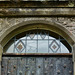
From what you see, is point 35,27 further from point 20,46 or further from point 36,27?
point 20,46

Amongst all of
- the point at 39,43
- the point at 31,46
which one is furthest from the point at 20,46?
the point at 39,43

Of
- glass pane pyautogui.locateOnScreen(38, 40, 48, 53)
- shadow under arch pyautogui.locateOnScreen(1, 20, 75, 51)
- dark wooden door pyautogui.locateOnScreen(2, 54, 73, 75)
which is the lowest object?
dark wooden door pyautogui.locateOnScreen(2, 54, 73, 75)

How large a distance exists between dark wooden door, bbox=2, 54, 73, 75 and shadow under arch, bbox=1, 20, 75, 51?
15.8 inches

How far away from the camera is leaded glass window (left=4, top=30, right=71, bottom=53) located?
4.27 meters

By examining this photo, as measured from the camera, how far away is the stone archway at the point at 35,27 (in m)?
4.11

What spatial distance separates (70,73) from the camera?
4.00 meters

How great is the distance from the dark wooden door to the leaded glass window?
0.52 ft

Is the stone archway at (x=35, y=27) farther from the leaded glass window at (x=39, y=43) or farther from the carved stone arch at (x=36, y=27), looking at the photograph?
the leaded glass window at (x=39, y=43)

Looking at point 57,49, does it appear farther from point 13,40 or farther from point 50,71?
point 13,40

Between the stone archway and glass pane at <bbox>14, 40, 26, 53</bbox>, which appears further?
glass pane at <bbox>14, 40, 26, 53</bbox>

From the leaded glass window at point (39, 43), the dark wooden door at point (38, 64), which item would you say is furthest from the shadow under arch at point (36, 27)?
the dark wooden door at point (38, 64)

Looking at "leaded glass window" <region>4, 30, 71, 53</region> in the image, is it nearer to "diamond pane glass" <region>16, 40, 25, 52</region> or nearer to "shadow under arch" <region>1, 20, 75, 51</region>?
"diamond pane glass" <region>16, 40, 25, 52</region>

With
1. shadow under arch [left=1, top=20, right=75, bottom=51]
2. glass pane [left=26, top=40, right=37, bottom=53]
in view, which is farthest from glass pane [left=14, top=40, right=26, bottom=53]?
shadow under arch [left=1, top=20, right=75, bottom=51]

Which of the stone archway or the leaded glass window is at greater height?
the stone archway
